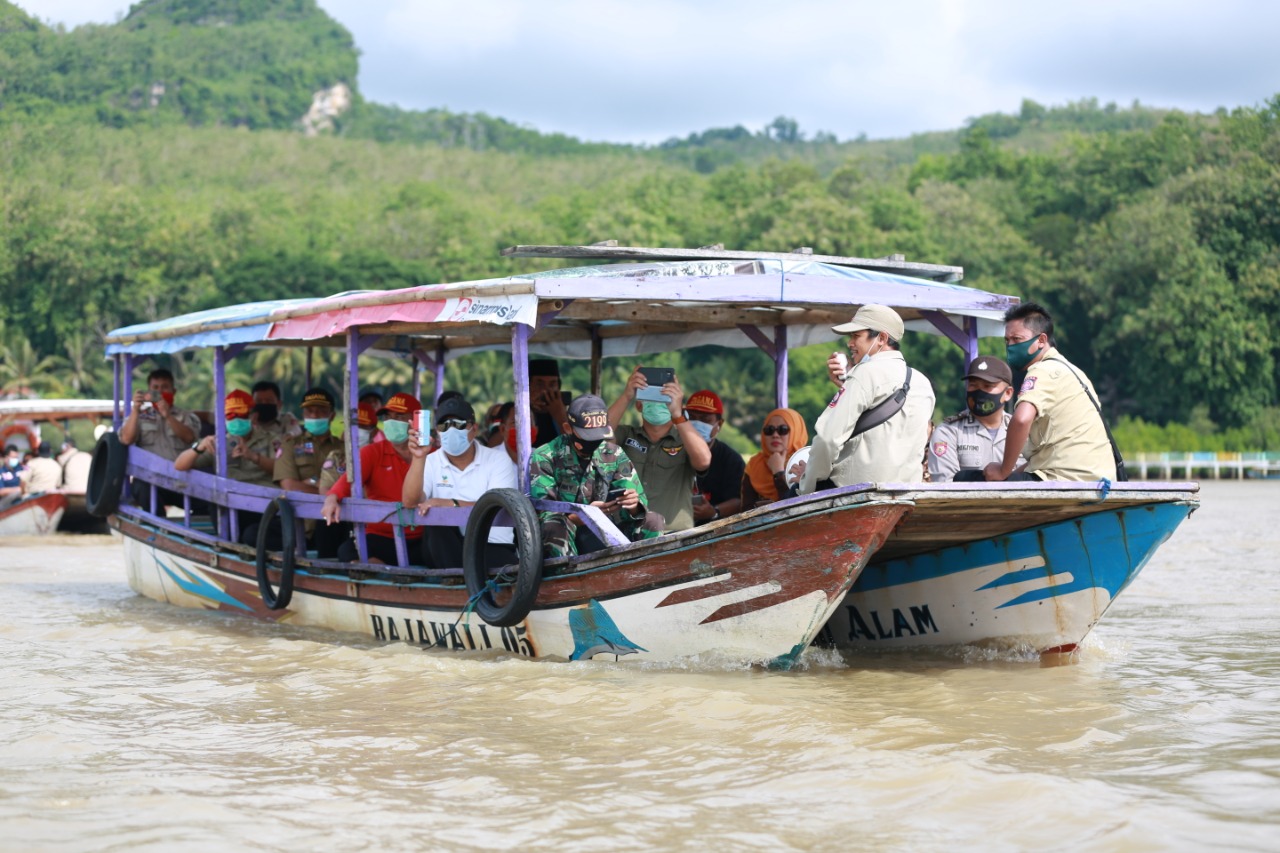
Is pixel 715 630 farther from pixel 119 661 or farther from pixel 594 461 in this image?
pixel 119 661

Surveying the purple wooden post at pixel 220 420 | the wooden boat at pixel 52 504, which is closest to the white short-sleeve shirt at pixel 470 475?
the purple wooden post at pixel 220 420

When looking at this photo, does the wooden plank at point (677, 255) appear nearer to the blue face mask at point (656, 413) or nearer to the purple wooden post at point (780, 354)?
the blue face mask at point (656, 413)

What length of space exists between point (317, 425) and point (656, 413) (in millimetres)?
3520

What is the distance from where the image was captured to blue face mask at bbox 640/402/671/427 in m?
8.49

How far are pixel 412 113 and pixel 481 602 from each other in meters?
165

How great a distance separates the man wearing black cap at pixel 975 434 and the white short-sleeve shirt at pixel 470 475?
99.8 inches

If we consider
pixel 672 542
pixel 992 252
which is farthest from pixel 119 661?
pixel 992 252

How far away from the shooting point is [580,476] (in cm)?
816

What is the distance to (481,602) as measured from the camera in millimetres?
8312

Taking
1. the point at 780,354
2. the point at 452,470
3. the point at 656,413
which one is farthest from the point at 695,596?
the point at 780,354

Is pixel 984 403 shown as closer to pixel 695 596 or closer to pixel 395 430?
pixel 695 596

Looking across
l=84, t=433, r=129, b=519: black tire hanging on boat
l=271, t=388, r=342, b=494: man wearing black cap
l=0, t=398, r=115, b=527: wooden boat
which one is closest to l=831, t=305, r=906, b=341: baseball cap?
l=271, t=388, r=342, b=494: man wearing black cap

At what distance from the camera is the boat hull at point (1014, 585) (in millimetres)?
7539

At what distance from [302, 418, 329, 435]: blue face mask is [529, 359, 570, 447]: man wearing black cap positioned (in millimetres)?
1724
